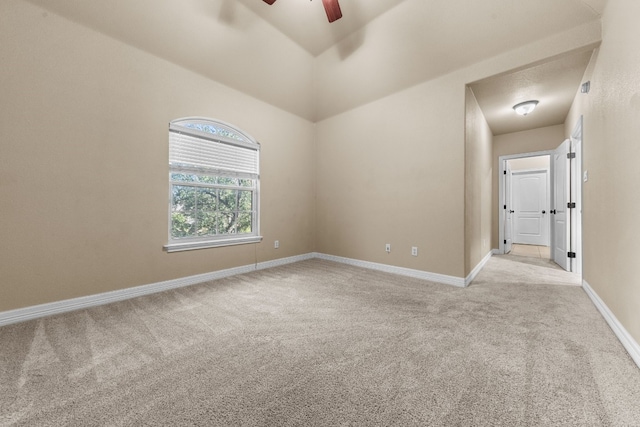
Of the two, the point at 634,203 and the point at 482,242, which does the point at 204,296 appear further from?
the point at 482,242

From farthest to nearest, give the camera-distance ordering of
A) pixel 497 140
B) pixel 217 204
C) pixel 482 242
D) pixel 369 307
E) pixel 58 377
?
pixel 497 140, pixel 482 242, pixel 217 204, pixel 369 307, pixel 58 377

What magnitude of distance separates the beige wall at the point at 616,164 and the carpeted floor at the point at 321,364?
0.37m

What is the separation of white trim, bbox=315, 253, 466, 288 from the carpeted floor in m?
0.47

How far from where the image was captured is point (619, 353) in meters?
1.69

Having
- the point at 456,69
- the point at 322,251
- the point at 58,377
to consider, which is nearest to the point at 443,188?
the point at 456,69

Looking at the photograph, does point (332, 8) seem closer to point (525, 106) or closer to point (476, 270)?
point (525, 106)

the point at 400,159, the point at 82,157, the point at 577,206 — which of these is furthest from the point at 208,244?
the point at 577,206

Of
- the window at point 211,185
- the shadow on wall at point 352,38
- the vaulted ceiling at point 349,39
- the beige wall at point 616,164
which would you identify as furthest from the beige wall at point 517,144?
the window at point 211,185

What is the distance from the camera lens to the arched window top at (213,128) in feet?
10.6

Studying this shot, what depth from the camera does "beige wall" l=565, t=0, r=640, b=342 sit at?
1.71 meters

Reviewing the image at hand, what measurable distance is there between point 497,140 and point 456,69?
10.4 feet

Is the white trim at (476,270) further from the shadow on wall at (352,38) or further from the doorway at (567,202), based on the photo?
the shadow on wall at (352,38)

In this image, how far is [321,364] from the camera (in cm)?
157

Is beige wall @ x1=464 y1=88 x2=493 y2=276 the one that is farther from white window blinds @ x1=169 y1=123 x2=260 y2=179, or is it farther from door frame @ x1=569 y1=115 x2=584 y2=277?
white window blinds @ x1=169 y1=123 x2=260 y2=179
